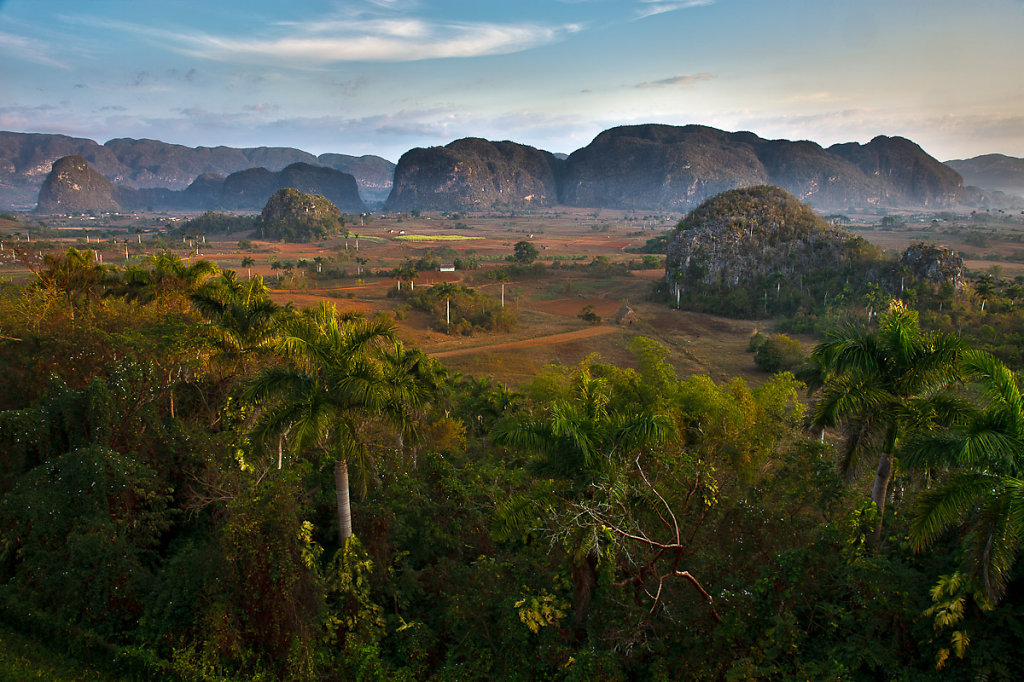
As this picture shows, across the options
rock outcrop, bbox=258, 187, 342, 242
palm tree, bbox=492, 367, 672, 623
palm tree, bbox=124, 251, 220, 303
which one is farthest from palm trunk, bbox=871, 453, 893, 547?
rock outcrop, bbox=258, 187, 342, 242

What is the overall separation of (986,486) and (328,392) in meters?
7.81

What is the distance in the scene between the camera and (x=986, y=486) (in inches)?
250

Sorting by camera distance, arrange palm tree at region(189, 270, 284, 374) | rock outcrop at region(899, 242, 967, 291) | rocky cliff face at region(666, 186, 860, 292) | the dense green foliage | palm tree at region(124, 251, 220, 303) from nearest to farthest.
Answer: the dense green foliage
palm tree at region(189, 270, 284, 374)
palm tree at region(124, 251, 220, 303)
rock outcrop at region(899, 242, 967, 291)
rocky cliff face at region(666, 186, 860, 292)

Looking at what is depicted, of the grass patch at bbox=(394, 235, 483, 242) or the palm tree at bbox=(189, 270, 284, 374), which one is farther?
the grass patch at bbox=(394, 235, 483, 242)

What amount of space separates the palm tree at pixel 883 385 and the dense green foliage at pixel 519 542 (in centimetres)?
4

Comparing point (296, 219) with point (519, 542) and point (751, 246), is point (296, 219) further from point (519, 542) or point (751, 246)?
point (519, 542)

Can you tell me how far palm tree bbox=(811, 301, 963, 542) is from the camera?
866 centimetres

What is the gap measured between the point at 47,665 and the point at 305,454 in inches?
224

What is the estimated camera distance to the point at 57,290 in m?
17.1

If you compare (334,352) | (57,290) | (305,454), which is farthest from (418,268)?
(334,352)

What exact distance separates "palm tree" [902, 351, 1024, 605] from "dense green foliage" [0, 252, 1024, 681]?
0.09 ft

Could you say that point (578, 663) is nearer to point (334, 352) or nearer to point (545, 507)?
point (545, 507)

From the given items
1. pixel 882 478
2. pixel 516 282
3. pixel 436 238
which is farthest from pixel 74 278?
pixel 436 238

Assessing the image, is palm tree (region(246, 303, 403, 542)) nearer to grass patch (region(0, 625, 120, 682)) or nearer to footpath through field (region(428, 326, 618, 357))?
grass patch (region(0, 625, 120, 682))
